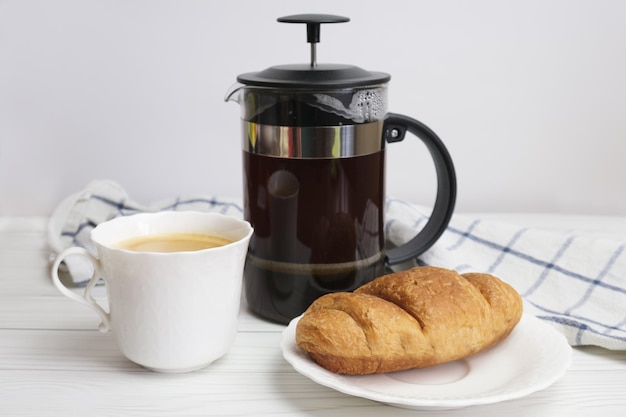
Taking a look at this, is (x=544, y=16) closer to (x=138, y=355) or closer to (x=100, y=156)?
(x=100, y=156)

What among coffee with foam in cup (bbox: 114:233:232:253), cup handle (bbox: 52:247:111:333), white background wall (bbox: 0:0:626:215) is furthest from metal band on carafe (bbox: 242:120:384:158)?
white background wall (bbox: 0:0:626:215)

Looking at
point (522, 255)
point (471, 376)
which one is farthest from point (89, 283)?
point (522, 255)

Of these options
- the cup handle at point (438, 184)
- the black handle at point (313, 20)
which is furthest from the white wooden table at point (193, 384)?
the black handle at point (313, 20)

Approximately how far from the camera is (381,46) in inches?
49.4

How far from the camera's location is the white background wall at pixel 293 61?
4.07 ft

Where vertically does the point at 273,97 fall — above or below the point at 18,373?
above

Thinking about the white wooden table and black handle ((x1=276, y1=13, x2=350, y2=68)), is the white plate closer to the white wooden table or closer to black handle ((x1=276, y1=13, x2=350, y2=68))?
the white wooden table

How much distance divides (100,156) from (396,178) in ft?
1.57

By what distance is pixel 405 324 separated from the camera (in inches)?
29.0

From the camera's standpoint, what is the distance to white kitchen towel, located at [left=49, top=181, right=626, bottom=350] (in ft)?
2.97

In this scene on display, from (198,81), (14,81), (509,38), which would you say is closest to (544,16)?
(509,38)

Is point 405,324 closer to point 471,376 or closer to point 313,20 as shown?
point 471,376

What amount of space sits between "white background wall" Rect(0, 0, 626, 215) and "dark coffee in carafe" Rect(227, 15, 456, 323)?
0.37 meters

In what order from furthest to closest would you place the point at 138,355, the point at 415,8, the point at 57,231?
the point at 415,8 → the point at 57,231 → the point at 138,355
